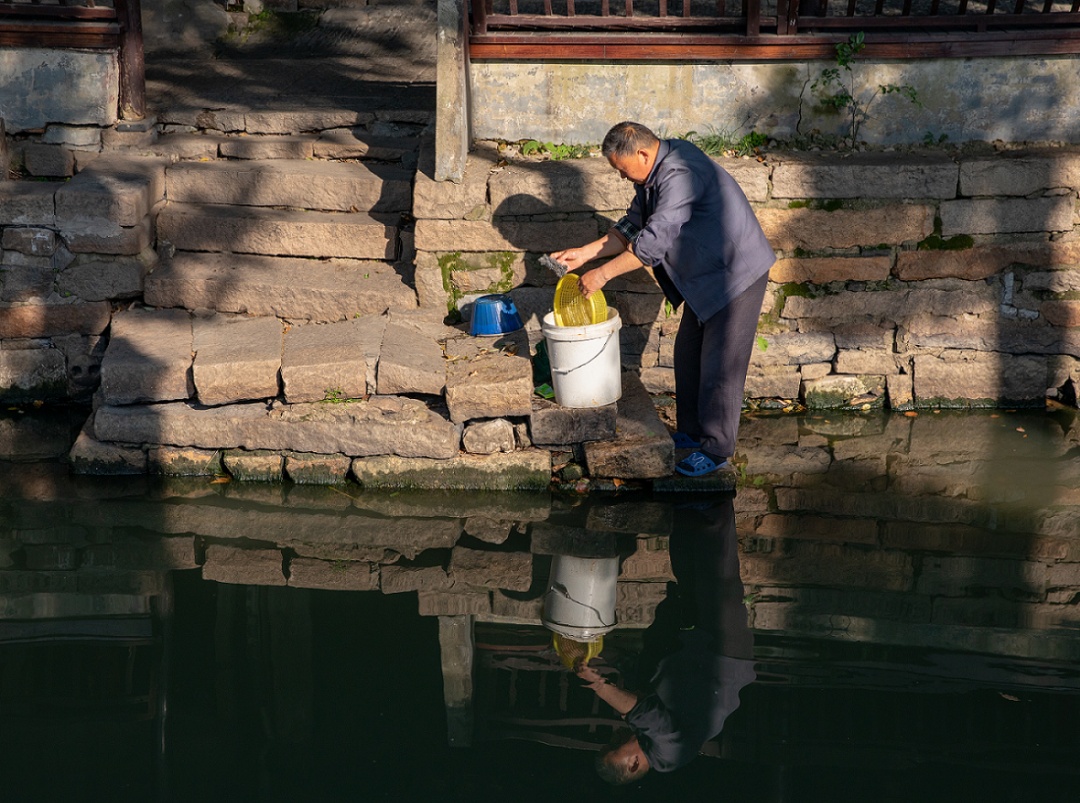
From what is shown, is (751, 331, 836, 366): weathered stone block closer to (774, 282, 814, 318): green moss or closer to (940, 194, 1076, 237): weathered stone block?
(774, 282, 814, 318): green moss

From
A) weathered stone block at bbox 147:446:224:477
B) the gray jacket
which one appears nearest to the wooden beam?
the gray jacket

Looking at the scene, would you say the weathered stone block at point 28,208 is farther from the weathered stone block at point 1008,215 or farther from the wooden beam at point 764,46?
the weathered stone block at point 1008,215

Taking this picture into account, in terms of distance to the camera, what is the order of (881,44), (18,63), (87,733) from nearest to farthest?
1. (87,733)
2. (881,44)
3. (18,63)

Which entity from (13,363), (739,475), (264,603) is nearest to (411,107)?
(13,363)

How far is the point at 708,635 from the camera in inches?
182

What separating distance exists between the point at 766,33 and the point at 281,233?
3131 millimetres

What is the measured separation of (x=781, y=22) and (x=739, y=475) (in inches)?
106

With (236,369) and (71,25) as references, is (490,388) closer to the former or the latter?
(236,369)

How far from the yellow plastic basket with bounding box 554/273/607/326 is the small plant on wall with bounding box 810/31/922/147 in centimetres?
210

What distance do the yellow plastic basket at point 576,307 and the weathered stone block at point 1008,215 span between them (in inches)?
88.4

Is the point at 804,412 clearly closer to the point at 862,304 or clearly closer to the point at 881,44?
the point at 862,304

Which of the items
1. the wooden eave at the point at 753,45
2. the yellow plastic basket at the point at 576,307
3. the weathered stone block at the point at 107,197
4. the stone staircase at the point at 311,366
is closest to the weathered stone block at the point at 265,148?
the stone staircase at the point at 311,366

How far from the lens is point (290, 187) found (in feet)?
22.9

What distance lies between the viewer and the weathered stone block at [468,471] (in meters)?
5.85
